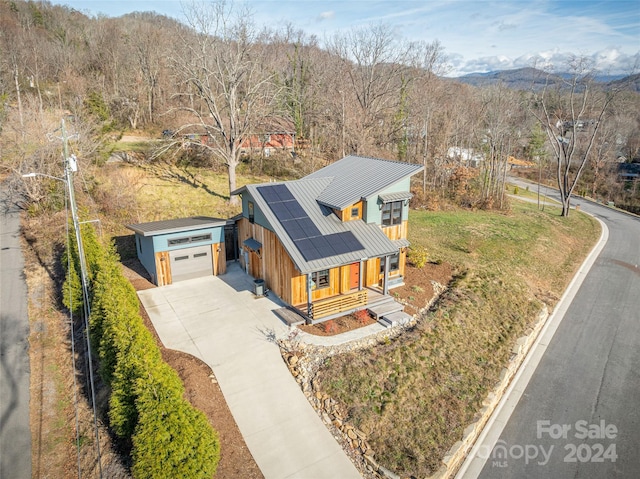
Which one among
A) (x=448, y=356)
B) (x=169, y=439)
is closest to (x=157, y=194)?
(x=448, y=356)

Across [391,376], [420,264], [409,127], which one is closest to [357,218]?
[420,264]

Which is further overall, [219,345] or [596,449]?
[219,345]

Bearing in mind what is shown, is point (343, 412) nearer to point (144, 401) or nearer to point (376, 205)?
point (144, 401)

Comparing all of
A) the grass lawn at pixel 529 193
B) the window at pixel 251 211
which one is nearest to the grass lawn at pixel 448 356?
the window at pixel 251 211

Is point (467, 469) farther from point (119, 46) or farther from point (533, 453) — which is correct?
point (119, 46)

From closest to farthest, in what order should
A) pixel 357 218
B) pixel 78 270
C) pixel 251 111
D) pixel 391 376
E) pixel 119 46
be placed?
1. pixel 391 376
2. pixel 78 270
3. pixel 357 218
4. pixel 251 111
5. pixel 119 46

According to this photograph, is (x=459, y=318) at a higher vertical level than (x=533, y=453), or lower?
higher
